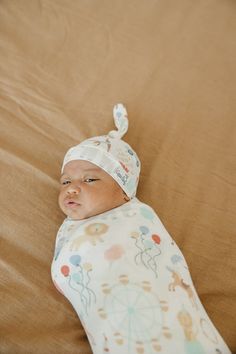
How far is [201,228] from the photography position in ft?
4.06

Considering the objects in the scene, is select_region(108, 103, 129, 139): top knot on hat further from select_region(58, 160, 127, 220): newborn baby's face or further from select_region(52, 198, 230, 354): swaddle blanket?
select_region(52, 198, 230, 354): swaddle blanket

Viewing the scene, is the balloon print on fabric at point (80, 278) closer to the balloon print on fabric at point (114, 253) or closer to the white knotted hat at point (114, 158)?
the balloon print on fabric at point (114, 253)

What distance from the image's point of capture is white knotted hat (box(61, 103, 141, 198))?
118cm

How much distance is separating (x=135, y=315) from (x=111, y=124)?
2.78ft

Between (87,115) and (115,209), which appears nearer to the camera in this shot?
(115,209)

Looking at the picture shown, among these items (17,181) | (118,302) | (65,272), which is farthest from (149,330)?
(17,181)

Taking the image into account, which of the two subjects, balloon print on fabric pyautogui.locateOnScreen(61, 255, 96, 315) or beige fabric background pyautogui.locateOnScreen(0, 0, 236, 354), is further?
beige fabric background pyautogui.locateOnScreen(0, 0, 236, 354)

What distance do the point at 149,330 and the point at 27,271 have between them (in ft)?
1.44

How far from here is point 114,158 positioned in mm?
1195

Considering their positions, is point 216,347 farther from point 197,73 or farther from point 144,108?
point 197,73

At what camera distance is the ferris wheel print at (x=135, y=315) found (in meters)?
0.87

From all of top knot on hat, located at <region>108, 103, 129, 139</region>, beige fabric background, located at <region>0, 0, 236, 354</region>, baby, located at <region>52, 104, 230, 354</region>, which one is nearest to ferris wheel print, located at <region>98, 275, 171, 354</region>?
baby, located at <region>52, 104, 230, 354</region>

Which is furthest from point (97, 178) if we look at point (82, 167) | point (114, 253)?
point (114, 253)

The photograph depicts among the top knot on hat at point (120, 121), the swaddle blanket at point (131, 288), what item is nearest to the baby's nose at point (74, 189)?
the swaddle blanket at point (131, 288)
